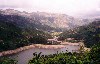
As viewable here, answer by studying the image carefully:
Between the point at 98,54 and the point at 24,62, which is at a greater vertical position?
the point at 98,54

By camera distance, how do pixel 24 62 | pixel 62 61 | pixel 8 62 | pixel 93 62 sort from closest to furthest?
pixel 93 62
pixel 62 61
pixel 8 62
pixel 24 62

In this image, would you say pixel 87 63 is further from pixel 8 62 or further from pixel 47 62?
pixel 8 62

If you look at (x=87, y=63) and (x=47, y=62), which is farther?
(x=47, y=62)

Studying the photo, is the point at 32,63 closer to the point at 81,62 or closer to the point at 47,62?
the point at 47,62

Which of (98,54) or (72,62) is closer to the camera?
(72,62)

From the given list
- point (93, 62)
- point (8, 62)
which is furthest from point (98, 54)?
point (8, 62)

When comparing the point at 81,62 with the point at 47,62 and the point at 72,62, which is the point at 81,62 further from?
the point at 47,62

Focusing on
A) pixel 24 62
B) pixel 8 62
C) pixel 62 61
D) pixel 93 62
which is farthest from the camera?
pixel 24 62

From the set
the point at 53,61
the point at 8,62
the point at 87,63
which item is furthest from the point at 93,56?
the point at 8,62
